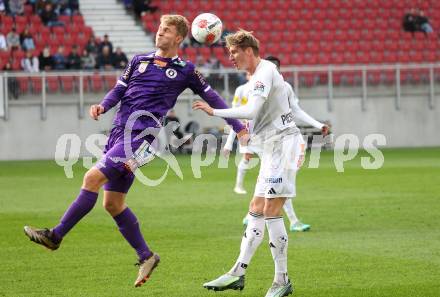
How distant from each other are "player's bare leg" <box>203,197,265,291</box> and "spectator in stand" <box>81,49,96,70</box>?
71.3ft

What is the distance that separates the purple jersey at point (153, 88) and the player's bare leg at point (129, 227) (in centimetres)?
66

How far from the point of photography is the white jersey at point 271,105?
8.65 m

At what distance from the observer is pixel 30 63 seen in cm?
2955

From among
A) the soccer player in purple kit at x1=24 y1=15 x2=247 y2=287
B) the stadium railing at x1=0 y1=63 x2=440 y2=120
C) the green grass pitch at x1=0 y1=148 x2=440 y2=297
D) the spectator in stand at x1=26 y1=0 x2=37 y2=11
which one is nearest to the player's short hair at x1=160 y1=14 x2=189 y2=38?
the soccer player in purple kit at x1=24 y1=15 x2=247 y2=287

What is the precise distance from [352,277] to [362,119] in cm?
2359

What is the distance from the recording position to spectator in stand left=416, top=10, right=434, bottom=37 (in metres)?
36.3

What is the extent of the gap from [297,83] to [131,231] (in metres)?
23.5

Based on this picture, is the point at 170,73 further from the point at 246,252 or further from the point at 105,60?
the point at 105,60

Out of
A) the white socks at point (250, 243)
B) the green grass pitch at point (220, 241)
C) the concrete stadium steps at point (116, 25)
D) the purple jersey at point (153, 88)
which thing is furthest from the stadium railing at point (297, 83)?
the white socks at point (250, 243)

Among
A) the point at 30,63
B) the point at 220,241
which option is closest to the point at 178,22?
the point at 220,241

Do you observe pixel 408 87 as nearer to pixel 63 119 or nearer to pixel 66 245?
pixel 63 119

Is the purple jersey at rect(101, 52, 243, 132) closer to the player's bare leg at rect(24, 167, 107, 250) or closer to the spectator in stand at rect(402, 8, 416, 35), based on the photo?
the player's bare leg at rect(24, 167, 107, 250)

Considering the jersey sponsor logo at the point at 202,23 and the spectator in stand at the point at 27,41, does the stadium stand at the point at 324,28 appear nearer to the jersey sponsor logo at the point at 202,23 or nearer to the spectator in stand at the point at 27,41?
the spectator in stand at the point at 27,41

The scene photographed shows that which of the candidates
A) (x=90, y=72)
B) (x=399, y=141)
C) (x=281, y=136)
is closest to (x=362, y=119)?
(x=399, y=141)
